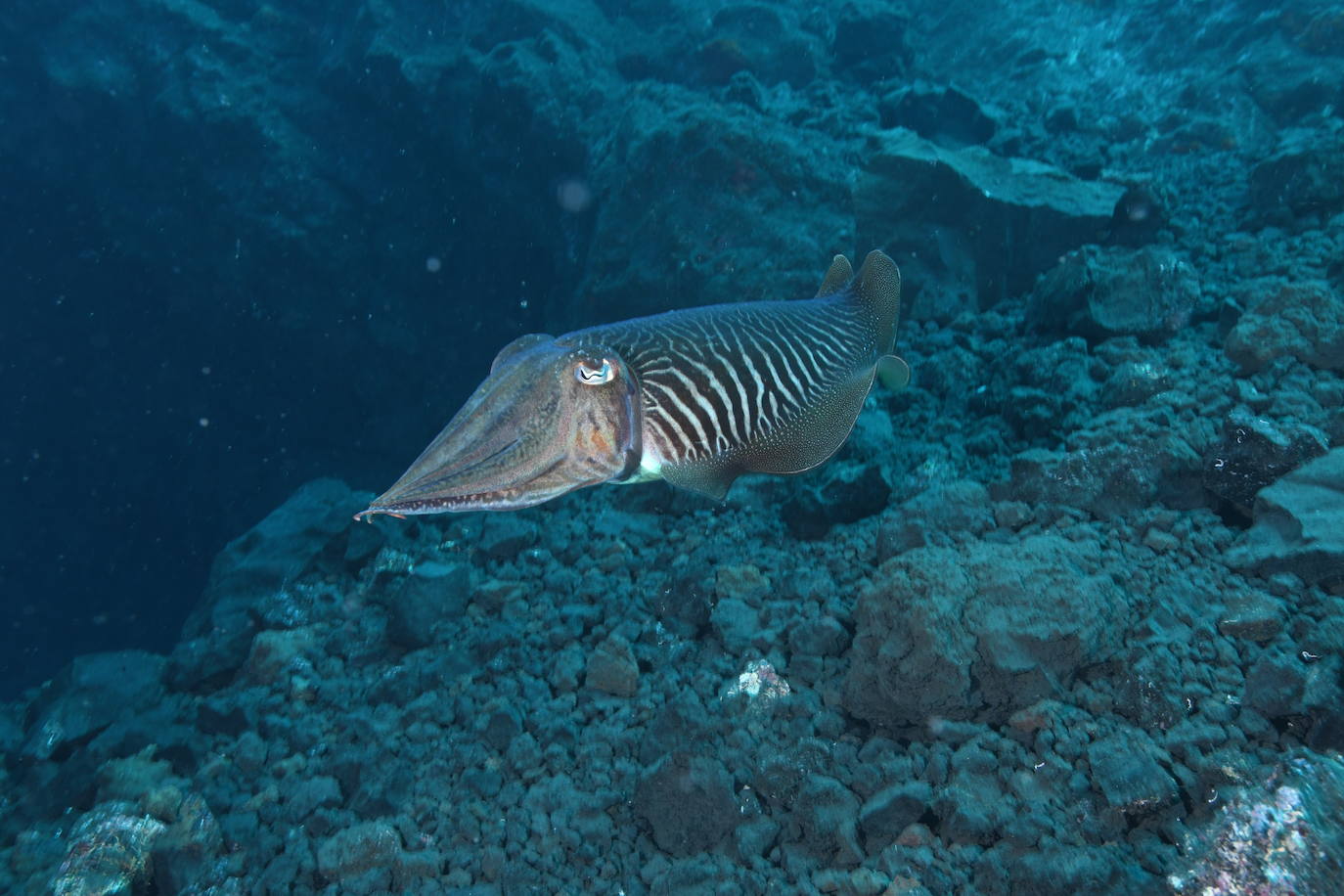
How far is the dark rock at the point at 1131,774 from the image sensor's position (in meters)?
2.51

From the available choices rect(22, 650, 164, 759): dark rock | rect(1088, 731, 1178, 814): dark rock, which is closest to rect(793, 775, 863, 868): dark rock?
rect(1088, 731, 1178, 814): dark rock

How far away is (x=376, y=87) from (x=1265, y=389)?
14.9 meters

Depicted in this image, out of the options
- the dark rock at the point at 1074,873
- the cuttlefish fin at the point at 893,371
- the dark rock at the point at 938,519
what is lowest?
the dark rock at the point at 1074,873

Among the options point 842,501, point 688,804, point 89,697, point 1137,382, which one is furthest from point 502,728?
point 1137,382

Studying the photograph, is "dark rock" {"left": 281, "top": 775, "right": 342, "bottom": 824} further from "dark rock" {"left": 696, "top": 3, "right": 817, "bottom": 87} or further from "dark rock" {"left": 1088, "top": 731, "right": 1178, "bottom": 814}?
"dark rock" {"left": 696, "top": 3, "right": 817, "bottom": 87}

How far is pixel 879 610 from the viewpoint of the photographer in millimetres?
3543

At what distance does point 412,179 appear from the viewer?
1455cm

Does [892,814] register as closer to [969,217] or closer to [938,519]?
Result: [938,519]

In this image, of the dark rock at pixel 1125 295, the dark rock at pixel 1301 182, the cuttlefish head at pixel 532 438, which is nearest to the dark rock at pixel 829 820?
the cuttlefish head at pixel 532 438

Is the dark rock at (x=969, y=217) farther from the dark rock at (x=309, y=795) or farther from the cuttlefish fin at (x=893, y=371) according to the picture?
the dark rock at (x=309, y=795)

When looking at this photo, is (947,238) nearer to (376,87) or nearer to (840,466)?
(840,466)

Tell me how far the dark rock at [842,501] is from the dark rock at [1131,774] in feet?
7.57

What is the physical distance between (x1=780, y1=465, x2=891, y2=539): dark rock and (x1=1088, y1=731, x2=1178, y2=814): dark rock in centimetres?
231

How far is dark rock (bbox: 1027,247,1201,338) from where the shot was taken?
208 inches
